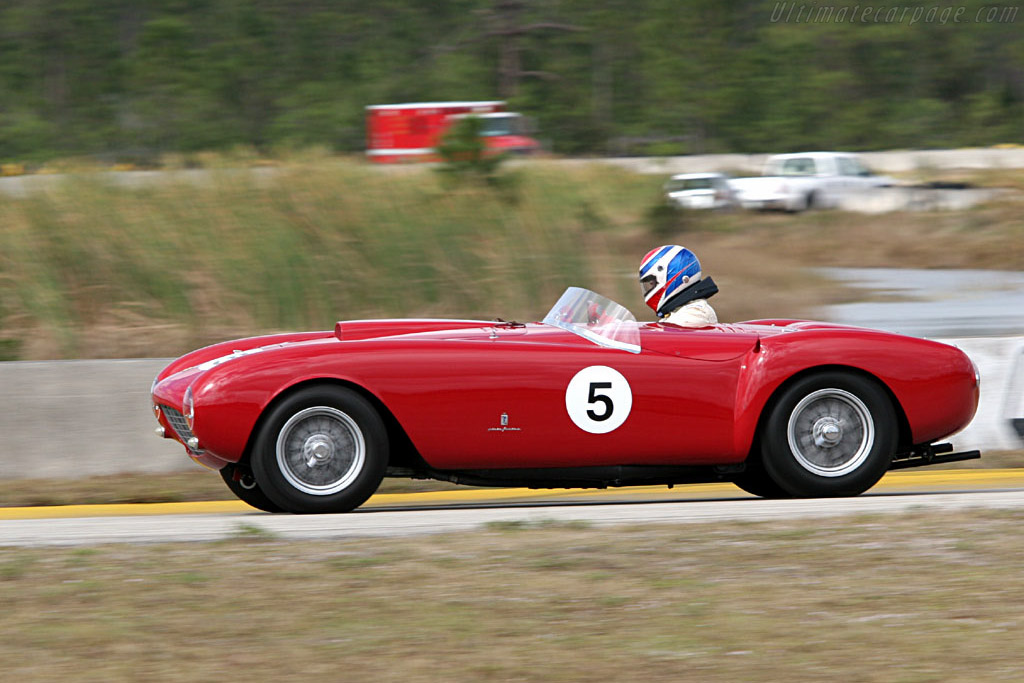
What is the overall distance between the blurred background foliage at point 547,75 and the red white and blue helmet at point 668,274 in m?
36.1

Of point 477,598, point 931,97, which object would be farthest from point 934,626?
point 931,97

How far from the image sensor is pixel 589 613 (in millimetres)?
4363

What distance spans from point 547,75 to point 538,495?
41.5 m

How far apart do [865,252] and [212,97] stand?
27944 millimetres

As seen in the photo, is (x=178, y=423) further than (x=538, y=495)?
No

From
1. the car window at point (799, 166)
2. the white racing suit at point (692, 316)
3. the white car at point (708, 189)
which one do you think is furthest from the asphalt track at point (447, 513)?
the car window at point (799, 166)

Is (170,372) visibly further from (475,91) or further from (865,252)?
(475,91)

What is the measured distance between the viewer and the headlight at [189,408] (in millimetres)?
6258

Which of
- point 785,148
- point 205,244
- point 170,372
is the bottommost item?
point 170,372

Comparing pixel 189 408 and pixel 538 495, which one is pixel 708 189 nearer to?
pixel 538 495

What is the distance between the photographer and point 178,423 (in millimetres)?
6621

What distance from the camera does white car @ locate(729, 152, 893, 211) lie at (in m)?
30.2

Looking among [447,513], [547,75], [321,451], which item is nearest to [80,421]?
[321,451]

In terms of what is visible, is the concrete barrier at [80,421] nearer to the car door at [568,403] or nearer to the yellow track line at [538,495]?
the yellow track line at [538,495]
